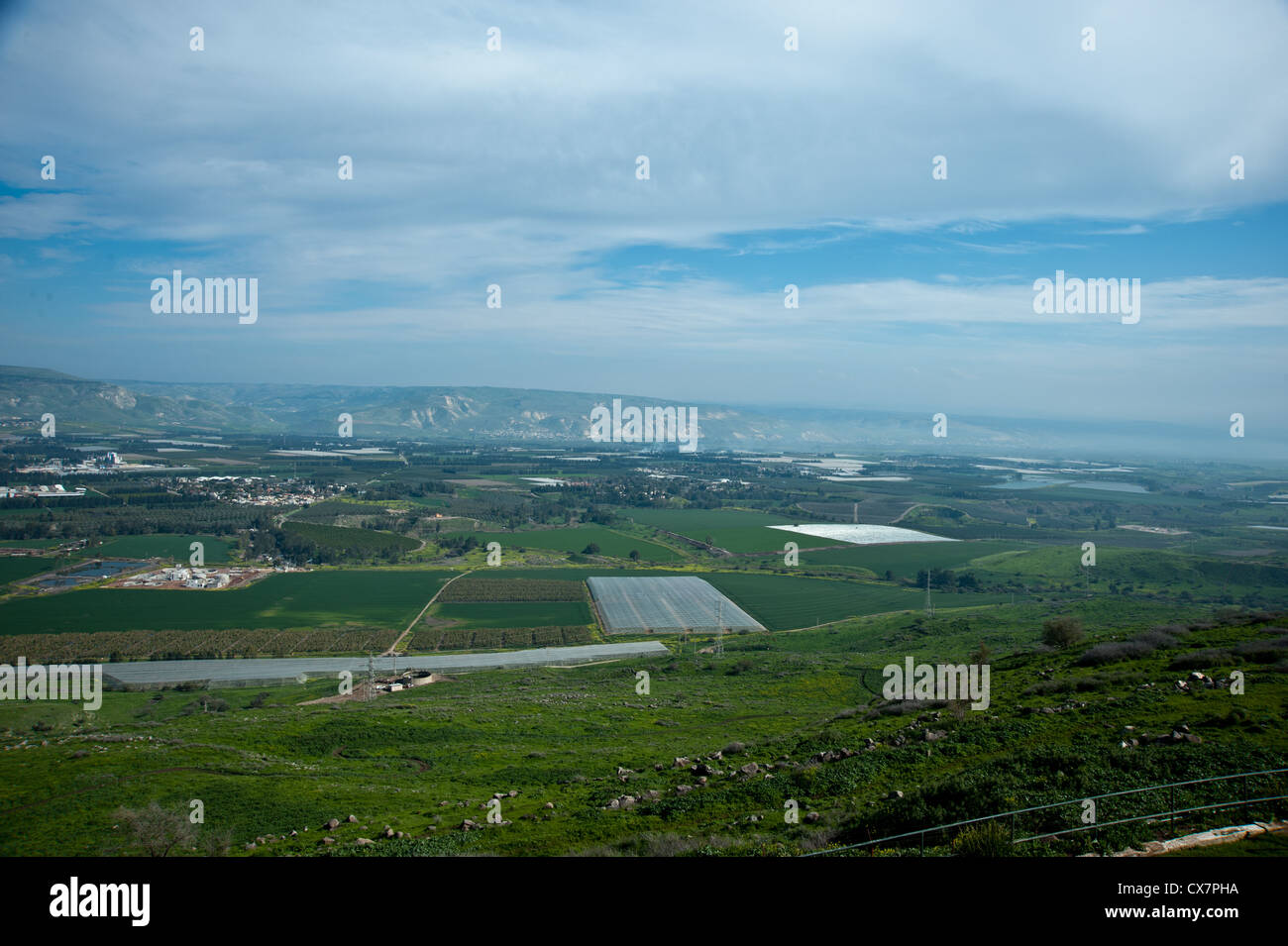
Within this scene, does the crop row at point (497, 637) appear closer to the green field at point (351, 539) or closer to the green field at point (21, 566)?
the green field at point (351, 539)

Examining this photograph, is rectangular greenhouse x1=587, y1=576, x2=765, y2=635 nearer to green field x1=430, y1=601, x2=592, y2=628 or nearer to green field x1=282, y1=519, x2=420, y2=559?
green field x1=430, y1=601, x2=592, y2=628

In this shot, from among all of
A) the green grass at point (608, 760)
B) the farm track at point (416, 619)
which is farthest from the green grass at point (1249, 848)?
the farm track at point (416, 619)

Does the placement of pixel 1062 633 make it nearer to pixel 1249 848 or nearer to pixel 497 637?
pixel 1249 848

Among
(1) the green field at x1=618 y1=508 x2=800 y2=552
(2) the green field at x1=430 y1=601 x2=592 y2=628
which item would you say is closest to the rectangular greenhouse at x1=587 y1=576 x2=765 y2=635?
(2) the green field at x1=430 y1=601 x2=592 y2=628

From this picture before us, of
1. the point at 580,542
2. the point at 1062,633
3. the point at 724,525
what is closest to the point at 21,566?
the point at 580,542

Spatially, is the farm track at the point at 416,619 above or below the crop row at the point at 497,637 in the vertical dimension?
above
